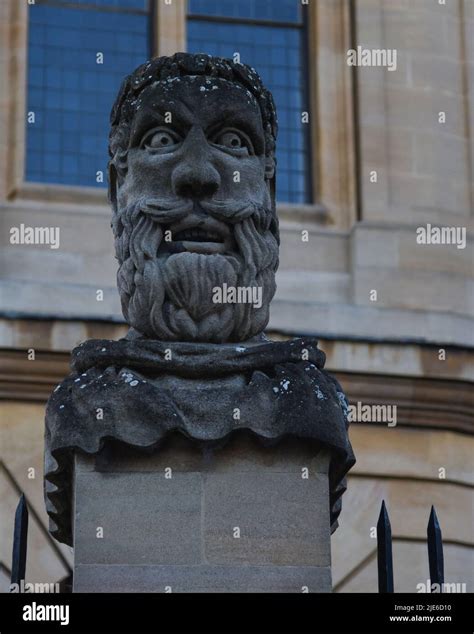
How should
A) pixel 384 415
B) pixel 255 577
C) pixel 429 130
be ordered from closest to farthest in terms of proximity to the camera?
1. pixel 255 577
2. pixel 384 415
3. pixel 429 130

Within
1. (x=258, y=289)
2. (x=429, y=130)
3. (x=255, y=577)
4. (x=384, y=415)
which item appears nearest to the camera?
(x=255, y=577)

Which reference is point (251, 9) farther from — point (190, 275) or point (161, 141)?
point (190, 275)

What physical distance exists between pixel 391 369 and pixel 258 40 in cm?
285

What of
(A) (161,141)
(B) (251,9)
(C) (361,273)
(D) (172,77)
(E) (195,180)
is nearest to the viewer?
(E) (195,180)

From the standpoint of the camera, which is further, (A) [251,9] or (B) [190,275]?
(A) [251,9]

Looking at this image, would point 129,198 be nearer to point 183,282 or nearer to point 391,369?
point 183,282

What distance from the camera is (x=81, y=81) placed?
18.3 meters

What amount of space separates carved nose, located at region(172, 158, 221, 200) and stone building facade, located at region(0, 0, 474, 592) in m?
8.81

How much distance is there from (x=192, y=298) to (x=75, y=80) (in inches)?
446

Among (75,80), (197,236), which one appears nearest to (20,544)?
→ (197,236)

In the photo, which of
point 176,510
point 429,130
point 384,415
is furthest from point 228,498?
point 429,130

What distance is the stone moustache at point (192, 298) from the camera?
689 cm

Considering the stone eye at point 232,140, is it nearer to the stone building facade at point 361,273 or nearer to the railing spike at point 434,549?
the railing spike at point 434,549

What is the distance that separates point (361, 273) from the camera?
17.8 m
